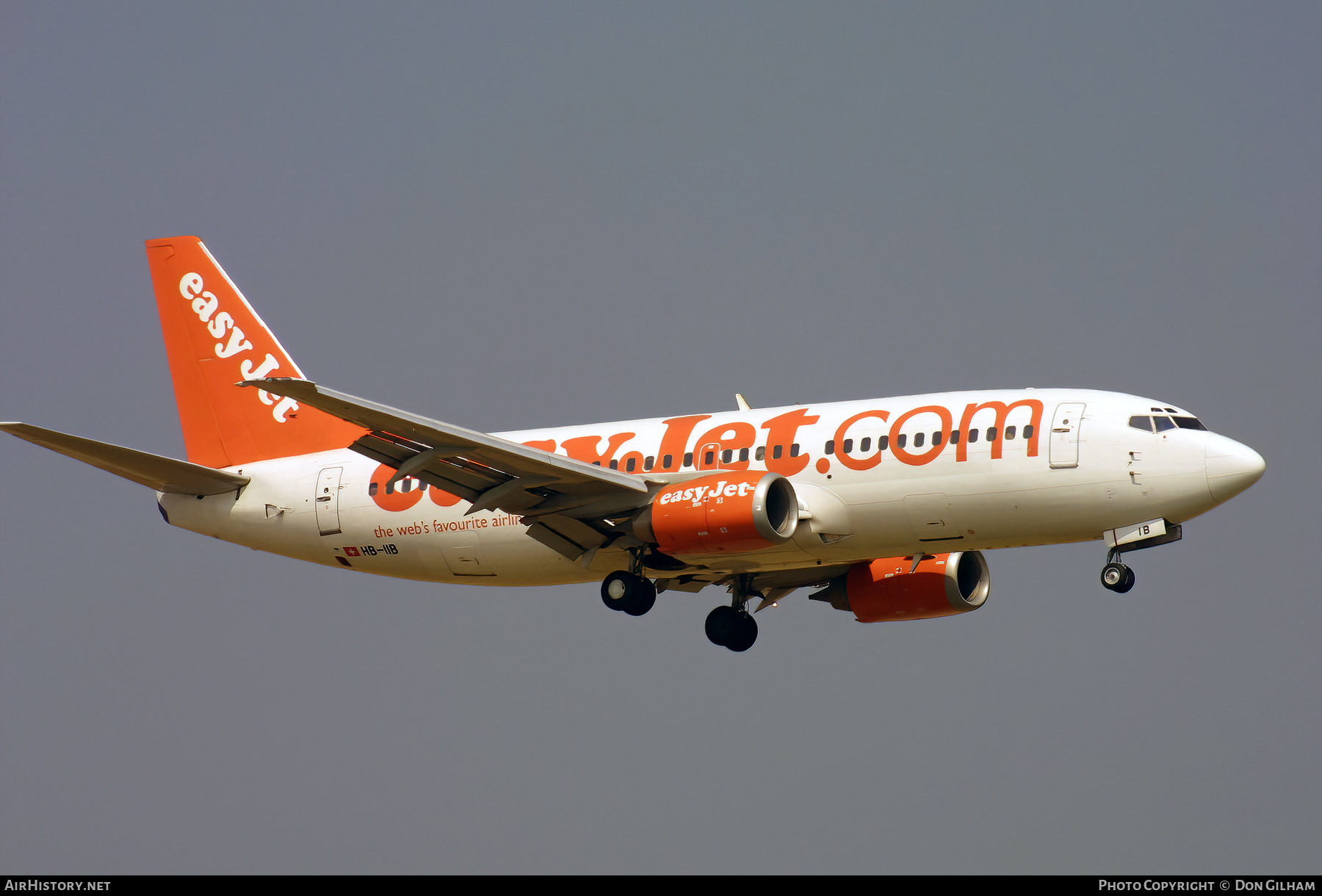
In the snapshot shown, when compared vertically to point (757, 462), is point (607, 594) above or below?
below

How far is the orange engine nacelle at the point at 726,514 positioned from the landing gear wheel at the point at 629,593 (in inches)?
77.6

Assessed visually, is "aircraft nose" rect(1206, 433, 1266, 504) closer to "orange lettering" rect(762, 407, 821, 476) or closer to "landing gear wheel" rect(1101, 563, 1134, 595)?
"landing gear wheel" rect(1101, 563, 1134, 595)

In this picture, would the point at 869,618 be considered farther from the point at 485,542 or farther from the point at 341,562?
the point at 341,562

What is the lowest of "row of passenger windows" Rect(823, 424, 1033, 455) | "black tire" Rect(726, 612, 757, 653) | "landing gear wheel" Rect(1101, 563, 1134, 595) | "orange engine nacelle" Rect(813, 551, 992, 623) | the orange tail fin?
"landing gear wheel" Rect(1101, 563, 1134, 595)

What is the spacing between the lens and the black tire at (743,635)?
42719mm

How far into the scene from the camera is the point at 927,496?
117 ft

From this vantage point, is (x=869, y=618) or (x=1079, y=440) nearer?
(x=1079, y=440)

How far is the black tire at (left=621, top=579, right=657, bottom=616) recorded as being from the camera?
1515 inches

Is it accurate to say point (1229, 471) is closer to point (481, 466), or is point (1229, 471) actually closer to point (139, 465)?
point (481, 466)

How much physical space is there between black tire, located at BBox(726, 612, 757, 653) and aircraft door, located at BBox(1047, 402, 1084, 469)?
1035 cm

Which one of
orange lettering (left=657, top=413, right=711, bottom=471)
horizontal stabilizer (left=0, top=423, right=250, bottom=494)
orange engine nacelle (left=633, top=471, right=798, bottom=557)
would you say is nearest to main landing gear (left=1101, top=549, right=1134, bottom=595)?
orange engine nacelle (left=633, top=471, right=798, bottom=557)

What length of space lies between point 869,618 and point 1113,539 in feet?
26.9

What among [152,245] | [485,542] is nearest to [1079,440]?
[485,542]

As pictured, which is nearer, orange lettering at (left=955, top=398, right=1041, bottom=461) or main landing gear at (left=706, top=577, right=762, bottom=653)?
orange lettering at (left=955, top=398, right=1041, bottom=461)
